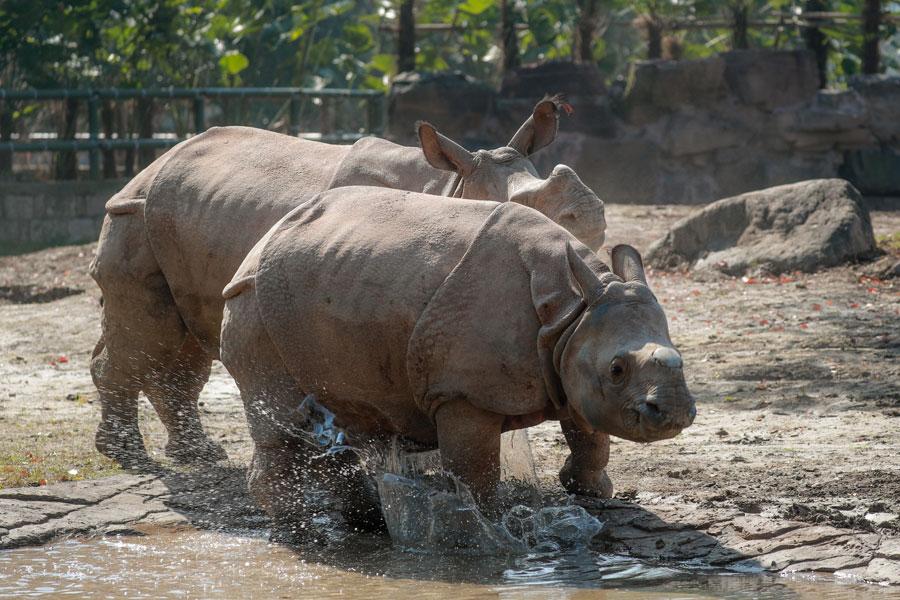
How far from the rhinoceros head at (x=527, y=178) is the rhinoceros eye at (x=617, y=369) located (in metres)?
1.23

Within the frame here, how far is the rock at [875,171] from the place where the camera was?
16.9 metres

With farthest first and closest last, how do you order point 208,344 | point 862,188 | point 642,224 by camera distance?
point 862,188 → point 642,224 → point 208,344

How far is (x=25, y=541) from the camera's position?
6.10 m

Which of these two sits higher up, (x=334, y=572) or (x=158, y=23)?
(x=158, y=23)

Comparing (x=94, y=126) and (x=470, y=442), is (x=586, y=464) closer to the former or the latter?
(x=470, y=442)

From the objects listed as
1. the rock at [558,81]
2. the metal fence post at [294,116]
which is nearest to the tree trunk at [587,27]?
the rock at [558,81]

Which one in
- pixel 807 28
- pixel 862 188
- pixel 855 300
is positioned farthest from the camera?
pixel 807 28

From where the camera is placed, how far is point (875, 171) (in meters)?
16.9

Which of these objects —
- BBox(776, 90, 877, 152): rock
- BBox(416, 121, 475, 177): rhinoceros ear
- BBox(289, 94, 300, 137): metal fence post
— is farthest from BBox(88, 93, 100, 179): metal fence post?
BBox(416, 121, 475, 177): rhinoceros ear

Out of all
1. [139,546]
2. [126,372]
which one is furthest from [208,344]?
[139,546]

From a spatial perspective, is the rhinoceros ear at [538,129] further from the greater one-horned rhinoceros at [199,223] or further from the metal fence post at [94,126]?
the metal fence post at [94,126]

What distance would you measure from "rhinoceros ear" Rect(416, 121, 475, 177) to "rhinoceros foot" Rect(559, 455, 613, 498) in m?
1.55

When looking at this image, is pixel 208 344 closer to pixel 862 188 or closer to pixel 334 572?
pixel 334 572

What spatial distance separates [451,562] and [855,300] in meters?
6.05
